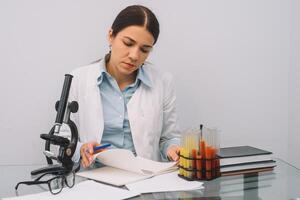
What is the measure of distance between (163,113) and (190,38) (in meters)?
0.47

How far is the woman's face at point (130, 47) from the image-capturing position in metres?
1.38

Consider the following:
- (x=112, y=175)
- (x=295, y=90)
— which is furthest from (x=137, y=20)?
(x=295, y=90)

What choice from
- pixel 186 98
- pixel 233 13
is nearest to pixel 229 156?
pixel 186 98

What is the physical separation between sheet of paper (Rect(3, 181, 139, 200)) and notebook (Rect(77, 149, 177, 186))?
0.25 ft

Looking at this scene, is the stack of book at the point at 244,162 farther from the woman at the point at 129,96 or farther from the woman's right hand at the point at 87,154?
the woman's right hand at the point at 87,154

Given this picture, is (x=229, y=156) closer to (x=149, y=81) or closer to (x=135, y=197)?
(x=135, y=197)

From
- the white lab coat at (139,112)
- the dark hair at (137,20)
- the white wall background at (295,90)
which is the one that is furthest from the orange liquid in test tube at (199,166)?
the white wall background at (295,90)

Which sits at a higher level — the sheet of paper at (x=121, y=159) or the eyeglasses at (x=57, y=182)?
the sheet of paper at (x=121, y=159)

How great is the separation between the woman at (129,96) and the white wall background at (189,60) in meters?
0.24

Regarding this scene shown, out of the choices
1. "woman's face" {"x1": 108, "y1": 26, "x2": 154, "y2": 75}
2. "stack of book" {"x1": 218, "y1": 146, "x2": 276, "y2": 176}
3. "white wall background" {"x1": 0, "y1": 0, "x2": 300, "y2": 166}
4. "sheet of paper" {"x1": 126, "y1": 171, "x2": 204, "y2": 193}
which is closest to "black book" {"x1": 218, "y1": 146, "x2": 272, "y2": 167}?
"stack of book" {"x1": 218, "y1": 146, "x2": 276, "y2": 176}

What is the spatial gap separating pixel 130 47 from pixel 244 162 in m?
0.65

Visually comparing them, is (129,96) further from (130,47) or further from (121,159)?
(121,159)

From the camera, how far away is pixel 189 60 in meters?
1.83

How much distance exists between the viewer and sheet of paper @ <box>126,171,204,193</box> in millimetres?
976
